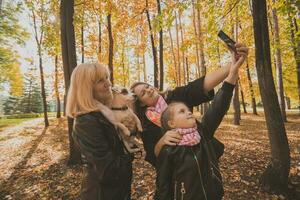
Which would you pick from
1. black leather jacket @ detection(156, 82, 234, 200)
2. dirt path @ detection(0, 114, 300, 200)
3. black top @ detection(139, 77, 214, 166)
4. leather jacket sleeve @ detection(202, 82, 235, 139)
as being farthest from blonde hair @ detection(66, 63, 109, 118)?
dirt path @ detection(0, 114, 300, 200)

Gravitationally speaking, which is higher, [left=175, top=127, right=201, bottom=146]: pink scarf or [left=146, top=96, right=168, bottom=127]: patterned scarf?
[left=146, top=96, right=168, bottom=127]: patterned scarf

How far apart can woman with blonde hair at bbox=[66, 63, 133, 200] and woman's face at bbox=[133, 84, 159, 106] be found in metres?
0.30

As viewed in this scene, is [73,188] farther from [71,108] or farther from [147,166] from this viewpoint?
[71,108]

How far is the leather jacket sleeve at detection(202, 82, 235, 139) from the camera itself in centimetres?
201

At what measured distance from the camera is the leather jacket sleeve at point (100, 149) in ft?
6.32

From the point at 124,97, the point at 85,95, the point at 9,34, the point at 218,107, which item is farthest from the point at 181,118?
the point at 9,34

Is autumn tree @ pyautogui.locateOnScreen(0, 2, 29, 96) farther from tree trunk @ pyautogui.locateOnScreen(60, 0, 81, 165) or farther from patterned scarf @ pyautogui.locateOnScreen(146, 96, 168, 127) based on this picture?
patterned scarf @ pyautogui.locateOnScreen(146, 96, 168, 127)

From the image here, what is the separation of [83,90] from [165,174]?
1.00 m

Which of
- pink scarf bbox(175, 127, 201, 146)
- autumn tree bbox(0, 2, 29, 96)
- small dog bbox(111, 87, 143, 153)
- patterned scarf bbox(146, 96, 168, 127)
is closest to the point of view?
pink scarf bbox(175, 127, 201, 146)

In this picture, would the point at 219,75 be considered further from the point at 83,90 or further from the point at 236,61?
the point at 83,90

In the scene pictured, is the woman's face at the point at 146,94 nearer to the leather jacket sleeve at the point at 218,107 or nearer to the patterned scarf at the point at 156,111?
the patterned scarf at the point at 156,111

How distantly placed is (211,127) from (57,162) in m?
7.45

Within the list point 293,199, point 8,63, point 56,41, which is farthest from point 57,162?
point 8,63

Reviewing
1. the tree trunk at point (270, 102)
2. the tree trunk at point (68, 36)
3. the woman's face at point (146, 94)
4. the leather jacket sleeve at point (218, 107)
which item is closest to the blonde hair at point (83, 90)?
the woman's face at point (146, 94)
